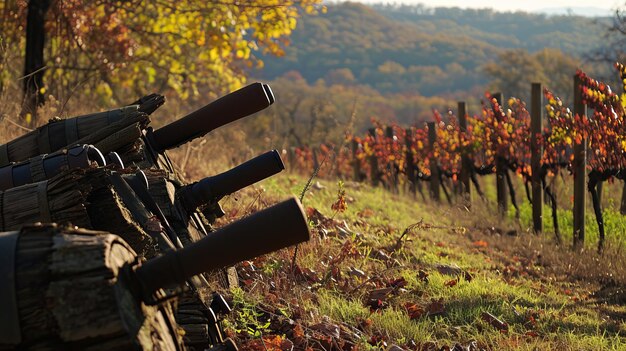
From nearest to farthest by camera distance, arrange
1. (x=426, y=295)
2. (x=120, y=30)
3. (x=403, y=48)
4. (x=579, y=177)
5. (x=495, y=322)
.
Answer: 1. (x=495, y=322)
2. (x=426, y=295)
3. (x=579, y=177)
4. (x=120, y=30)
5. (x=403, y=48)

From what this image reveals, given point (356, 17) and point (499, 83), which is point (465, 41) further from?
point (499, 83)

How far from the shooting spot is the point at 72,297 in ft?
6.97

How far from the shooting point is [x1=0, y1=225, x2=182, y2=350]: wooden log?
2.11 meters

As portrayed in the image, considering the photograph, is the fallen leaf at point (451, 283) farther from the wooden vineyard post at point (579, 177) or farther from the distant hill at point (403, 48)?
the distant hill at point (403, 48)

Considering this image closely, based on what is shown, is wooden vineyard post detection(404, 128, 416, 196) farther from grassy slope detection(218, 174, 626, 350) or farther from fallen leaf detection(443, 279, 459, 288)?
fallen leaf detection(443, 279, 459, 288)

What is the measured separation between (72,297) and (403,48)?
11923cm

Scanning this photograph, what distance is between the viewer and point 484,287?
5480mm

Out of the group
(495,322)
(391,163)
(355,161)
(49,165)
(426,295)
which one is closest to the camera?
(49,165)

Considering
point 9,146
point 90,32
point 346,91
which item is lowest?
point 346,91

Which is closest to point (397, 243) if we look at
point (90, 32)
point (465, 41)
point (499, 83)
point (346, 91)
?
point (90, 32)

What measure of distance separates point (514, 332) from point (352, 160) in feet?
45.2

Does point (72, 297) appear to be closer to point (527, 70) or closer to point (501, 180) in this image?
point (501, 180)

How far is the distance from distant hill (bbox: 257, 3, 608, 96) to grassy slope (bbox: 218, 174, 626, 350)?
3459 inches

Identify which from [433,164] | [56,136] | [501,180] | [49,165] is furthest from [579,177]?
[49,165]
